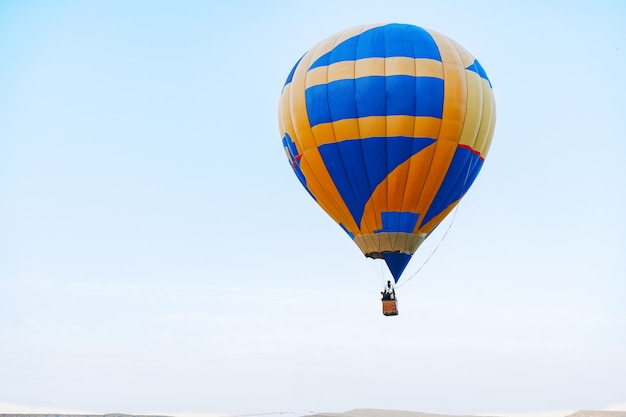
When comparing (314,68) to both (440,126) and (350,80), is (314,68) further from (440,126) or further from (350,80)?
(440,126)

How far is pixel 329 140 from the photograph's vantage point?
2644 cm

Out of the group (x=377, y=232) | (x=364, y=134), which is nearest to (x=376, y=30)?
(x=364, y=134)

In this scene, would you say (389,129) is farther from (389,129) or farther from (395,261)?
(395,261)

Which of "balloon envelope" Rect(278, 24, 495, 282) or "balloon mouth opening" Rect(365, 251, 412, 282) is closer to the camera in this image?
"balloon envelope" Rect(278, 24, 495, 282)

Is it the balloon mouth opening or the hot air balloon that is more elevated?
the hot air balloon

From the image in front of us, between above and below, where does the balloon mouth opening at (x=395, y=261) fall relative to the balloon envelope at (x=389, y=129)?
below

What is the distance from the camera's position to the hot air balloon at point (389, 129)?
25969 mm

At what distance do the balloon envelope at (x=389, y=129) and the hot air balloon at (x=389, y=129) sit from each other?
0.09 ft

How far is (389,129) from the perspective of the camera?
25906 millimetres

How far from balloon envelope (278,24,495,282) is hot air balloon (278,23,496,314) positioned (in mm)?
28

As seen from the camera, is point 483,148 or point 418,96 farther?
point 483,148

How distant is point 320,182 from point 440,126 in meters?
3.84

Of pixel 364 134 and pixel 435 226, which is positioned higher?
pixel 364 134

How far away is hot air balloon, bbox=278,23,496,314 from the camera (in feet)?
85.2
